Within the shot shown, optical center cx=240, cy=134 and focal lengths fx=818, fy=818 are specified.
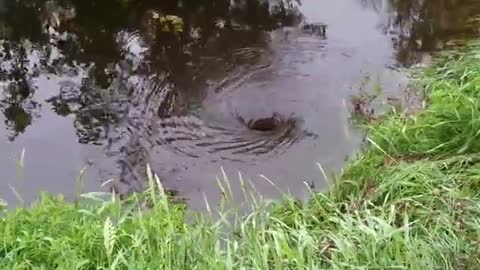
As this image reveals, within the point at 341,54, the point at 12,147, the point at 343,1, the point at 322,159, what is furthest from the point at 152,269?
the point at 343,1

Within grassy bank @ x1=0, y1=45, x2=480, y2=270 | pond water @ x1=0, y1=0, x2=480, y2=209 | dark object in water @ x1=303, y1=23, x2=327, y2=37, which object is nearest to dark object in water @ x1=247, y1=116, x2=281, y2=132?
pond water @ x1=0, y1=0, x2=480, y2=209

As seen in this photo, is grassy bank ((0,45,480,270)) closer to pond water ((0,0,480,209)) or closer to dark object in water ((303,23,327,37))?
pond water ((0,0,480,209))

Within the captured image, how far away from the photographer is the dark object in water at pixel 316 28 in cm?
560

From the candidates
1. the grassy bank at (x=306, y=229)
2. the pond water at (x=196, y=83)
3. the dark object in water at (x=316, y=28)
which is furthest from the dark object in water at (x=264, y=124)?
the dark object in water at (x=316, y=28)

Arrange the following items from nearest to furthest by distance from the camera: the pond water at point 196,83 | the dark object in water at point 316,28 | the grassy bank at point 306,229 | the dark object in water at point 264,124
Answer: the grassy bank at point 306,229
the pond water at point 196,83
the dark object in water at point 264,124
the dark object in water at point 316,28

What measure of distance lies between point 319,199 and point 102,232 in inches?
44.0

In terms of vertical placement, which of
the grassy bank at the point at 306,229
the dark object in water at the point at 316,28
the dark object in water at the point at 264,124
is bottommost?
the grassy bank at the point at 306,229

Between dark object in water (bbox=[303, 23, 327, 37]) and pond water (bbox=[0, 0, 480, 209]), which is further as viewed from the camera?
dark object in water (bbox=[303, 23, 327, 37])

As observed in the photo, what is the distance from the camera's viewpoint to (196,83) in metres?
5.02

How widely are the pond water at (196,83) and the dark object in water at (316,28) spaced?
16 millimetres

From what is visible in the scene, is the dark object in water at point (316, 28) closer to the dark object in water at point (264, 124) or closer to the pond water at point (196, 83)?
the pond water at point (196, 83)

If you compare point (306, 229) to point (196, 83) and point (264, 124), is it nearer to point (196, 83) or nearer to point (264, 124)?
point (264, 124)

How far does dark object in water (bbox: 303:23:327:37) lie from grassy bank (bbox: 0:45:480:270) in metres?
2.03

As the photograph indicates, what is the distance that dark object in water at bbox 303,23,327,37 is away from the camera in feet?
18.4
